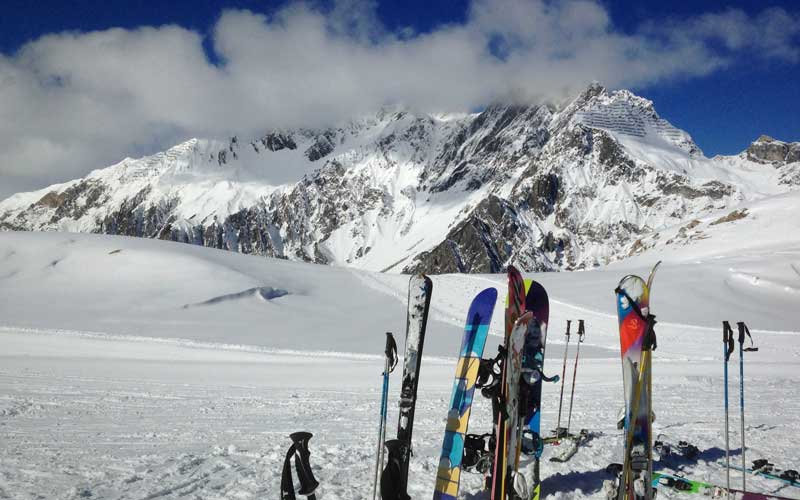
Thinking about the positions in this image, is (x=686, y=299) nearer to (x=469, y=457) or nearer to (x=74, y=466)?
(x=469, y=457)

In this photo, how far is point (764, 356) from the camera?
20.4 metres

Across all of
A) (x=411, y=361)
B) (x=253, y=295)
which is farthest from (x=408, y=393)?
(x=253, y=295)

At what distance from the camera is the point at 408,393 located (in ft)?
20.0

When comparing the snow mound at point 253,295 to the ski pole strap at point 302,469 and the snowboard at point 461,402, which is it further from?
the ski pole strap at point 302,469

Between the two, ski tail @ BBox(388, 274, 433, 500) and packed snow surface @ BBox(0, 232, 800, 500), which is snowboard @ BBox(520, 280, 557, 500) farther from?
ski tail @ BBox(388, 274, 433, 500)

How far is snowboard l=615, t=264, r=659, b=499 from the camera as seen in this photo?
206 inches

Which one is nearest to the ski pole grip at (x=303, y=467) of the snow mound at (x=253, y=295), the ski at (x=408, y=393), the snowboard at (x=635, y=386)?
the ski at (x=408, y=393)

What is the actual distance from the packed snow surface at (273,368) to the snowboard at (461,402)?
57cm

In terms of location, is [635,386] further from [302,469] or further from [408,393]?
[302,469]

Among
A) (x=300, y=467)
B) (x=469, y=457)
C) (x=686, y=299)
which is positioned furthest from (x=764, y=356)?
(x=300, y=467)

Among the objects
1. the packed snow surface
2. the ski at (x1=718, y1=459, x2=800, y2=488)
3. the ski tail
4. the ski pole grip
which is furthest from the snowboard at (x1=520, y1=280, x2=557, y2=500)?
the ski at (x1=718, y1=459, x2=800, y2=488)

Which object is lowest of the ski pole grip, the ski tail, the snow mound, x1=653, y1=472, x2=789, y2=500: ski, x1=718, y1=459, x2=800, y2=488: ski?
x1=653, y1=472, x2=789, y2=500: ski

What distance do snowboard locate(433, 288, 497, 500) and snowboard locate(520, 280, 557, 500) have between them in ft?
1.94

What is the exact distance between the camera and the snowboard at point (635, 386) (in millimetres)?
5223
